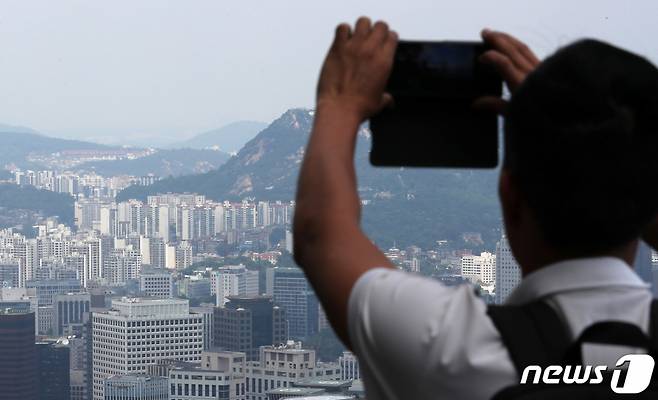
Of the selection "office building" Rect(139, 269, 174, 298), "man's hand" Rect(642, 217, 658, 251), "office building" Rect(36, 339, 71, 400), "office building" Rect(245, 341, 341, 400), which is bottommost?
"office building" Rect(36, 339, 71, 400)

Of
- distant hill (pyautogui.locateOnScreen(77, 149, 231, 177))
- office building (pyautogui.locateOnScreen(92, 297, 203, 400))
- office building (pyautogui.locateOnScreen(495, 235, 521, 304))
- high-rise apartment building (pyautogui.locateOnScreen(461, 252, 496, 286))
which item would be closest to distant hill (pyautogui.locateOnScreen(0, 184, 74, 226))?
distant hill (pyautogui.locateOnScreen(77, 149, 231, 177))

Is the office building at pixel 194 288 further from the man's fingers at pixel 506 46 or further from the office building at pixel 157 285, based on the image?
the man's fingers at pixel 506 46

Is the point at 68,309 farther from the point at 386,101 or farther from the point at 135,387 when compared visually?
the point at 386,101

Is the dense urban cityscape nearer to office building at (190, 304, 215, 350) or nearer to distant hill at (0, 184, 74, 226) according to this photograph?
office building at (190, 304, 215, 350)

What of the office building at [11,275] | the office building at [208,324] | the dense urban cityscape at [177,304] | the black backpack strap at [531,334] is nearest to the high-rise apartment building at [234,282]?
the dense urban cityscape at [177,304]

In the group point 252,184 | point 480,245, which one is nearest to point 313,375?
point 480,245

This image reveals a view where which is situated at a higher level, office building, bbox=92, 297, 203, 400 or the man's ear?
the man's ear
